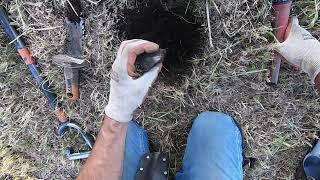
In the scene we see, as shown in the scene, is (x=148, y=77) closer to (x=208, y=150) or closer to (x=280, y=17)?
(x=208, y=150)

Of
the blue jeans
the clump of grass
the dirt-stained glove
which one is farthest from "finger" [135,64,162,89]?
the clump of grass

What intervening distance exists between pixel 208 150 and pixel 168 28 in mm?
523

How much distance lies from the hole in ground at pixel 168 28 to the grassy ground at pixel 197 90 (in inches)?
1.4

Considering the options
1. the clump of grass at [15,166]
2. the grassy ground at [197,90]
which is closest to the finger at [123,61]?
the grassy ground at [197,90]

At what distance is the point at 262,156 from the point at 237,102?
30cm

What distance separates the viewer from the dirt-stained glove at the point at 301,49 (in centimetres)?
136

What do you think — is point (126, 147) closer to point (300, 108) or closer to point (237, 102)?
point (237, 102)

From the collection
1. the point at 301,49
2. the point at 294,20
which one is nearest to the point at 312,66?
the point at 301,49

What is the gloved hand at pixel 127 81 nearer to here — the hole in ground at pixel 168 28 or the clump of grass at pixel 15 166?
the hole in ground at pixel 168 28

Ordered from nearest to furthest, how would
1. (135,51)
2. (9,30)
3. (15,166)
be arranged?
(135,51) < (9,30) < (15,166)

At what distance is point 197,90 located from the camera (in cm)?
162

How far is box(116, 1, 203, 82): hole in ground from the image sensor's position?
1511 mm

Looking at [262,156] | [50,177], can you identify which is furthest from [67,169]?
[262,156]

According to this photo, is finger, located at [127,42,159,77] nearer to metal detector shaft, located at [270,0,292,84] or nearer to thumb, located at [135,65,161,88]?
thumb, located at [135,65,161,88]
